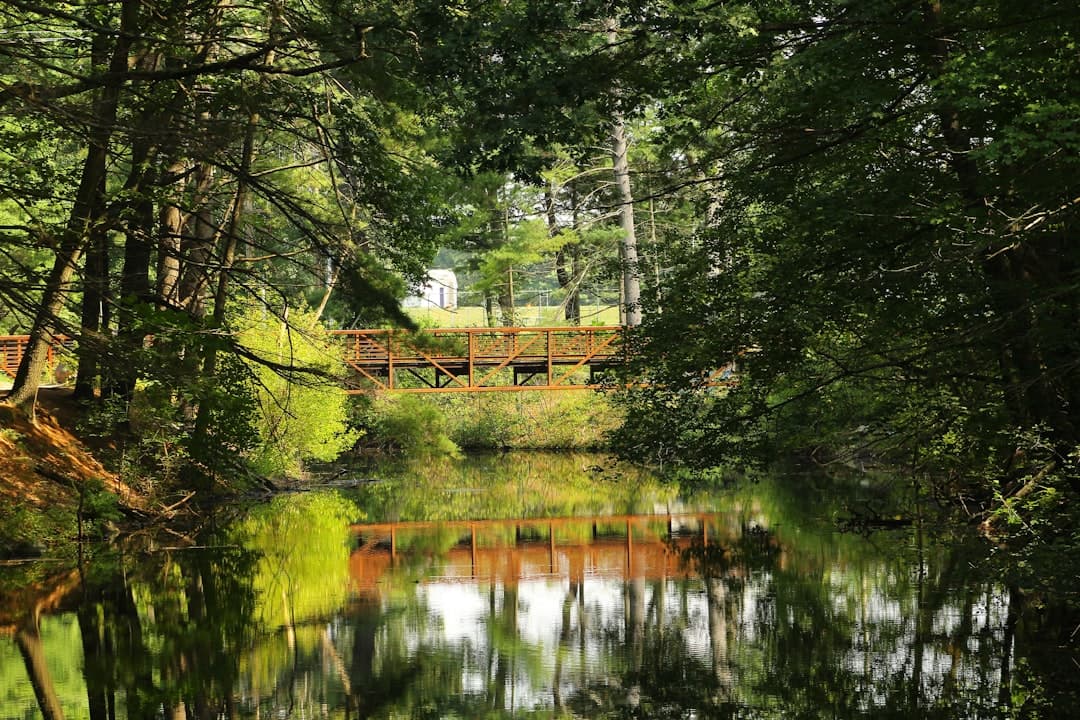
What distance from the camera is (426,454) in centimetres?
3009

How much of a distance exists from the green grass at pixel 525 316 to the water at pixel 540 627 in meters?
13.9

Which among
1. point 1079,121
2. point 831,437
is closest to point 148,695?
point 1079,121

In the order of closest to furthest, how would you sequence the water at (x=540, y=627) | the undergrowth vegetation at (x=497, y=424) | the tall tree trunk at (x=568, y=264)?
the water at (x=540, y=627) → the undergrowth vegetation at (x=497, y=424) → the tall tree trunk at (x=568, y=264)

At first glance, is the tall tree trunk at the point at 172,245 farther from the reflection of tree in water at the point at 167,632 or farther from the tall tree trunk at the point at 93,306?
the reflection of tree in water at the point at 167,632

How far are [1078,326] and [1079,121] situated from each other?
6.34ft

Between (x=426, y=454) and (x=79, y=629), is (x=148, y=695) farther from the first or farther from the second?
(x=426, y=454)

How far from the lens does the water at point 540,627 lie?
750cm

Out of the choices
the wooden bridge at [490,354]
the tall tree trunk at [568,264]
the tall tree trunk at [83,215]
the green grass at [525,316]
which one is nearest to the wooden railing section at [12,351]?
the wooden bridge at [490,354]

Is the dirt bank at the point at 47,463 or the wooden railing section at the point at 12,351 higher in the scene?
the wooden railing section at the point at 12,351

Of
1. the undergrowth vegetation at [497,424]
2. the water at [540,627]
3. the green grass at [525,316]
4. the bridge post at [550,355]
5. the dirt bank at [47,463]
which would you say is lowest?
the water at [540,627]

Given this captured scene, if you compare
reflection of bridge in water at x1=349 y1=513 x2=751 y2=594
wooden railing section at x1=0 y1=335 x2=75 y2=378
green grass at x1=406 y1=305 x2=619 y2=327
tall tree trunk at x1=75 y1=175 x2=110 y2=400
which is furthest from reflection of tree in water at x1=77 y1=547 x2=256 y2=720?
green grass at x1=406 y1=305 x2=619 y2=327

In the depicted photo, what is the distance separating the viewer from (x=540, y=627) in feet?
32.4

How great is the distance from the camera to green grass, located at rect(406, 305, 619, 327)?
34.8m

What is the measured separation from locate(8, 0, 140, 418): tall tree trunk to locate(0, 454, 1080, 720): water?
225 centimetres
